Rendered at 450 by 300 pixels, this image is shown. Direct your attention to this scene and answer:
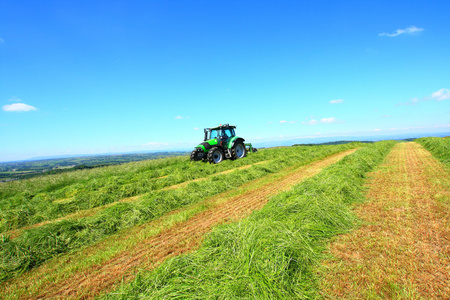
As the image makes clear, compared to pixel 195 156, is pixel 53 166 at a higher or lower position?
lower

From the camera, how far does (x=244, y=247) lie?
8.95 feet

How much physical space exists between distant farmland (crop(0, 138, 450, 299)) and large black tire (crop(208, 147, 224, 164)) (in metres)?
6.99

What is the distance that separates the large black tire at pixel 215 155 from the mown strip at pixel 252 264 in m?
9.59

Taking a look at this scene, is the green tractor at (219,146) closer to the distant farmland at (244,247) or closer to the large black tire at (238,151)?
the large black tire at (238,151)

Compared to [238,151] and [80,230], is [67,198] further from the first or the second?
[238,151]

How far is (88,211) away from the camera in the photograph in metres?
6.20

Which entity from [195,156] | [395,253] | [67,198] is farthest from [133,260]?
[195,156]

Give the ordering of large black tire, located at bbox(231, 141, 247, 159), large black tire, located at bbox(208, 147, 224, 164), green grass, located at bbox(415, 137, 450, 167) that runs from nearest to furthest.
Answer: green grass, located at bbox(415, 137, 450, 167), large black tire, located at bbox(208, 147, 224, 164), large black tire, located at bbox(231, 141, 247, 159)

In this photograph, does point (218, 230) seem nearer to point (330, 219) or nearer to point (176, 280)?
point (176, 280)

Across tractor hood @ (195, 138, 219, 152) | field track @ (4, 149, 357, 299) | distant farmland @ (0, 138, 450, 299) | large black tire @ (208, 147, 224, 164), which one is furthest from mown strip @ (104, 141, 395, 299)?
tractor hood @ (195, 138, 219, 152)

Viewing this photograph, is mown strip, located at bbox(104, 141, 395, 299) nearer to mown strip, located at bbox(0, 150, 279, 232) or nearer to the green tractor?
mown strip, located at bbox(0, 150, 279, 232)

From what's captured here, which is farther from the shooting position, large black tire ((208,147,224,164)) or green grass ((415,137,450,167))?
large black tire ((208,147,224,164))

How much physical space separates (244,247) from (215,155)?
11261 mm

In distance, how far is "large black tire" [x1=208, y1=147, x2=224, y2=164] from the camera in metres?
13.4
